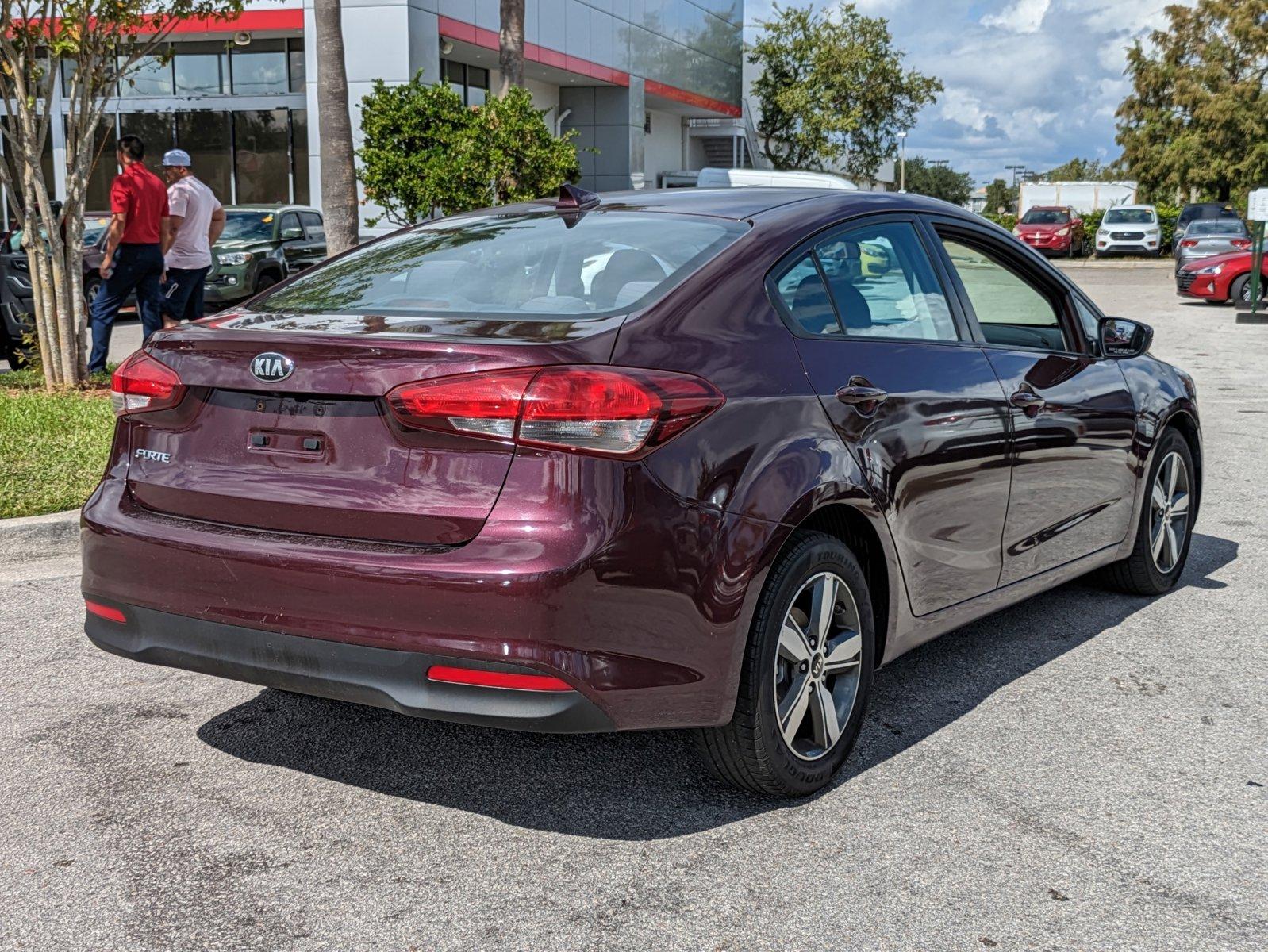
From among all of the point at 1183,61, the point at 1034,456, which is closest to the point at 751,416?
the point at 1034,456

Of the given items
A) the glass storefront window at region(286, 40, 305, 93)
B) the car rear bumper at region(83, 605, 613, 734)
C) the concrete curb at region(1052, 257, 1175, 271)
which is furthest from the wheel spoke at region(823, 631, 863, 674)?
the concrete curb at region(1052, 257, 1175, 271)

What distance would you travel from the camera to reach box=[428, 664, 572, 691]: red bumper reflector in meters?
3.21

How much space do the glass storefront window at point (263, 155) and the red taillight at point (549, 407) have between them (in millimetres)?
28395

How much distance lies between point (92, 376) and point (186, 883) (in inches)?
365

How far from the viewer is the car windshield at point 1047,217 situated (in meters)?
48.4

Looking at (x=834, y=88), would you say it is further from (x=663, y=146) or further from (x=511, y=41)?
(x=511, y=41)

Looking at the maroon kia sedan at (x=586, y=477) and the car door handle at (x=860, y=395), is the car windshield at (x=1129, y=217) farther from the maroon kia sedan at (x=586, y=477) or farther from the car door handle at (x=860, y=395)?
the car door handle at (x=860, y=395)

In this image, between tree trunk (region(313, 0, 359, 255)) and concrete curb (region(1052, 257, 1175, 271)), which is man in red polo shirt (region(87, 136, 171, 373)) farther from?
concrete curb (region(1052, 257, 1175, 271))

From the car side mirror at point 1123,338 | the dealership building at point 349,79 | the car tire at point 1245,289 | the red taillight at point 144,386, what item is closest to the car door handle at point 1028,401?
the car side mirror at point 1123,338

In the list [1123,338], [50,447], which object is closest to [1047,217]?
[50,447]

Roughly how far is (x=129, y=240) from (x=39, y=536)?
5.81 metres

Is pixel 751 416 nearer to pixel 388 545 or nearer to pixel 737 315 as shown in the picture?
pixel 737 315

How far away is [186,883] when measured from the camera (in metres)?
3.30

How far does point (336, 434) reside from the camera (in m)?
3.37
